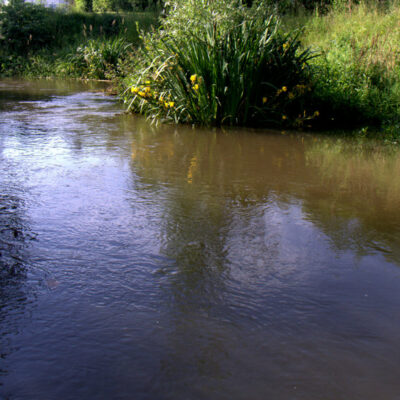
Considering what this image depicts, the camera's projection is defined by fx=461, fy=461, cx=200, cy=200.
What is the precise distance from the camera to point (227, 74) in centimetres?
709

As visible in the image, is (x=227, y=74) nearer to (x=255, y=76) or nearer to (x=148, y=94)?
(x=255, y=76)

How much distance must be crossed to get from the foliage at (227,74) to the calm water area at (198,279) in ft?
7.05

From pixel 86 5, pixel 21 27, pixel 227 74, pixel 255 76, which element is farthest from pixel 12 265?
pixel 86 5

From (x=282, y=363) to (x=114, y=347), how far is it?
28.6 inches

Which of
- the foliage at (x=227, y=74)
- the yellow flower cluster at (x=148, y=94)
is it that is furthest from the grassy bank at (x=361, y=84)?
the yellow flower cluster at (x=148, y=94)

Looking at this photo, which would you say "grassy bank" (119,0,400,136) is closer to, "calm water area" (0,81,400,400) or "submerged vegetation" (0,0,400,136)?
"submerged vegetation" (0,0,400,136)

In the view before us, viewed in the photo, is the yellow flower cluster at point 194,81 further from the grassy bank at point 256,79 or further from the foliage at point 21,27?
the foliage at point 21,27

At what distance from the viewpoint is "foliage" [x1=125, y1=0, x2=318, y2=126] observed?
7.06 m

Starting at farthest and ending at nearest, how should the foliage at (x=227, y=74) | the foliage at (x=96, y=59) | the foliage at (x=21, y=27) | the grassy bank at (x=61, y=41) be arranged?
the foliage at (x=21, y=27)
the grassy bank at (x=61, y=41)
the foliage at (x=96, y=59)
the foliage at (x=227, y=74)

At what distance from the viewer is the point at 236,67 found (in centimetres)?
698

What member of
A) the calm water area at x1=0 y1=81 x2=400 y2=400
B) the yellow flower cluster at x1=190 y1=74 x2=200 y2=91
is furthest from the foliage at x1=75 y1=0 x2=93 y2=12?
the calm water area at x1=0 y1=81 x2=400 y2=400

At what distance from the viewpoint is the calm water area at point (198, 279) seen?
1.87m

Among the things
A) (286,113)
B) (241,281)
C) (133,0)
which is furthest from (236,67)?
(133,0)

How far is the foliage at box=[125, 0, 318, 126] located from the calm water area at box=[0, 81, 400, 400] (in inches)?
84.5
